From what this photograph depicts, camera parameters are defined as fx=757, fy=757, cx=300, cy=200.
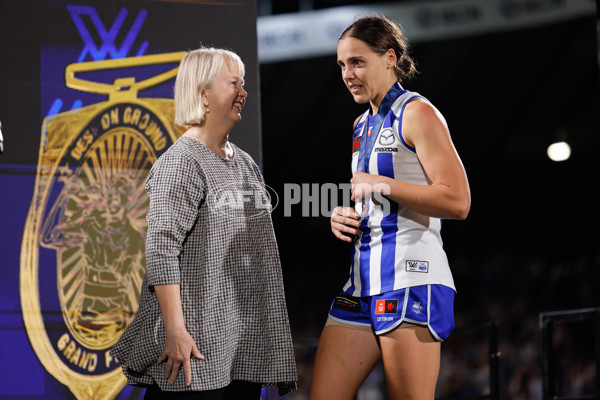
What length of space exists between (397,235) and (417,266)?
11cm

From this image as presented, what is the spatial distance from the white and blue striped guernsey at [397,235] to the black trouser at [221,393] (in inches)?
16.1

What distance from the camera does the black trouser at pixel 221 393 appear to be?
6.63 feet

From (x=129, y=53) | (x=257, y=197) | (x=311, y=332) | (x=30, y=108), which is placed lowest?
(x=311, y=332)

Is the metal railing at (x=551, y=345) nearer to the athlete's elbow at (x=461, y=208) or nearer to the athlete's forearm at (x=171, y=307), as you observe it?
the athlete's elbow at (x=461, y=208)

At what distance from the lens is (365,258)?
220 cm

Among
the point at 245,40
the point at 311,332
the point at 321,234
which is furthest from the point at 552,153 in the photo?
the point at 245,40

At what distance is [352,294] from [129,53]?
1.25 metres

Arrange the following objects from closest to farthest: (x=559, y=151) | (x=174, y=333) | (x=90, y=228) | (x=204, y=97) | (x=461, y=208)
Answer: (x=174, y=333) → (x=461, y=208) → (x=204, y=97) → (x=90, y=228) → (x=559, y=151)

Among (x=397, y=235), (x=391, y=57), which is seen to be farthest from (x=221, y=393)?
(x=391, y=57)

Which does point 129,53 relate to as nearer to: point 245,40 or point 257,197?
point 245,40

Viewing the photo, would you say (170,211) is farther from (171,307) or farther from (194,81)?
(194,81)

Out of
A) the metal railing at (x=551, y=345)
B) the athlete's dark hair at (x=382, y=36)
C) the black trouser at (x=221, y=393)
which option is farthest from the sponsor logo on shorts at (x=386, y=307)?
the metal railing at (x=551, y=345)

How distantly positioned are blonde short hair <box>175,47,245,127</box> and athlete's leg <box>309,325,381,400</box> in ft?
2.50

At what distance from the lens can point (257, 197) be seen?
223 centimetres
